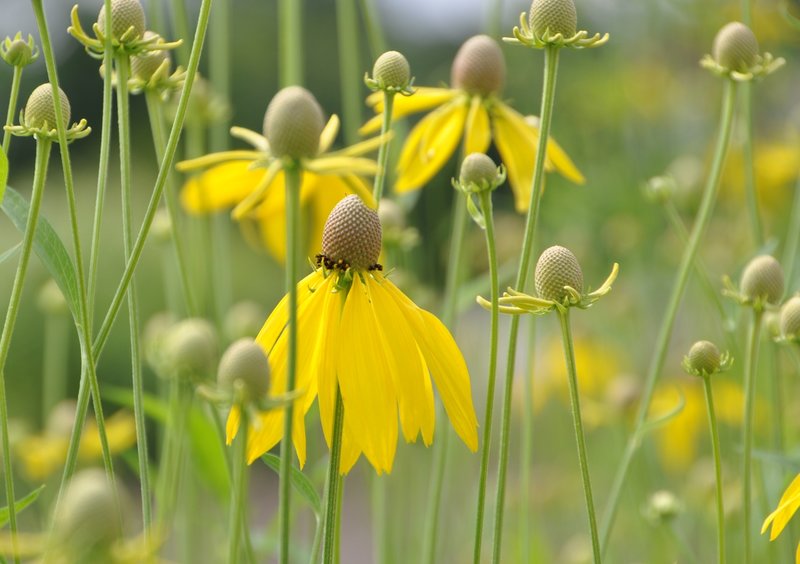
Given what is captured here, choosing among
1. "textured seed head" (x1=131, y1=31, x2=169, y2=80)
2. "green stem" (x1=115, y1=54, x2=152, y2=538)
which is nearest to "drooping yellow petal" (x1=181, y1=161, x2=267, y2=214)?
"textured seed head" (x1=131, y1=31, x2=169, y2=80)

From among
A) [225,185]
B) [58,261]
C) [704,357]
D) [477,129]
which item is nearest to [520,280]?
[704,357]

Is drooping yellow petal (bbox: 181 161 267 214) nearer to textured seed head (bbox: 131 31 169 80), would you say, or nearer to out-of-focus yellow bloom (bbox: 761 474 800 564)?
textured seed head (bbox: 131 31 169 80)

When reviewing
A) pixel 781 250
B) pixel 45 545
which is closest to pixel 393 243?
pixel 45 545

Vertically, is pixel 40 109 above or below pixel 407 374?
above

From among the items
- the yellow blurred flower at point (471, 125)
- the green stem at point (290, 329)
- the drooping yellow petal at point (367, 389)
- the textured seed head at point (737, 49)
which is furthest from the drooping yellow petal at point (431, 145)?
the green stem at point (290, 329)

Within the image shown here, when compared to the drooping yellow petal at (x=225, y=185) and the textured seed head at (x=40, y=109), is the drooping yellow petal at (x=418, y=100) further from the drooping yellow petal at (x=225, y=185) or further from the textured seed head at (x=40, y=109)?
the textured seed head at (x=40, y=109)

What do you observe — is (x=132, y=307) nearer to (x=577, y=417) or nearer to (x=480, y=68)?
(x=577, y=417)
